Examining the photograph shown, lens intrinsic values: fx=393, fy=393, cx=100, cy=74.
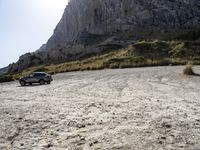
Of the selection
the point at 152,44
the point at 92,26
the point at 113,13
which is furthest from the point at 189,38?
the point at 92,26

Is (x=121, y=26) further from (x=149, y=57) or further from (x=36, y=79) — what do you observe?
(x=36, y=79)

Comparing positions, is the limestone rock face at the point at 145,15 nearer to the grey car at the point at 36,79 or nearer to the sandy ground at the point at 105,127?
the grey car at the point at 36,79

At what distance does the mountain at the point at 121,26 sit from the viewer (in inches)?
5212

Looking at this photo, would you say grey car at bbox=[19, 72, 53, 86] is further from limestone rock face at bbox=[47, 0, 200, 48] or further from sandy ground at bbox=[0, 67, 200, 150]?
limestone rock face at bbox=[47, 0, 200, 48]

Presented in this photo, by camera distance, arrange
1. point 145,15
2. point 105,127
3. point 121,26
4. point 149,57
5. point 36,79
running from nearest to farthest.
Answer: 1. point 105,127
2. point 36,79
3. point 149,57
4. point 145,15
5. point 121,26

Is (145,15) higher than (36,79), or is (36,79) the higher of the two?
(145,15)

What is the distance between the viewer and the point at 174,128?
12.6m

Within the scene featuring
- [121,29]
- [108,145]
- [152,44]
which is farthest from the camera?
[121,29]

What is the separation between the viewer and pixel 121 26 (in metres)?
164

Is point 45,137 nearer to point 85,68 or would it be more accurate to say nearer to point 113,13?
point 85,68

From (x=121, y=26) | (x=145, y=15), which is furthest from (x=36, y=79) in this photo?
(x=121, y=26)

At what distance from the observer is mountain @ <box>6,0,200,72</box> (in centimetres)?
13238

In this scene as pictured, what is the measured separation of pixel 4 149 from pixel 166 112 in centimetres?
751

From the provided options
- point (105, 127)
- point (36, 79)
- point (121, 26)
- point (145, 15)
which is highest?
point (145, 15)
